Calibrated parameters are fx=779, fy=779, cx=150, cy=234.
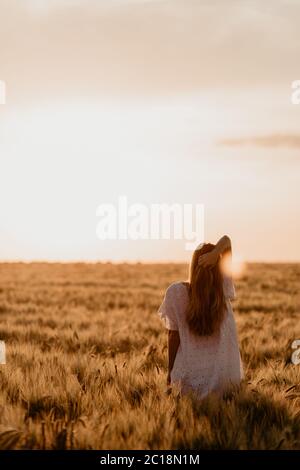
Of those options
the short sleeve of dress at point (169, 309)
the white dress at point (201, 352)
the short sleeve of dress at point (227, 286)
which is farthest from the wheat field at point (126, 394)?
the short sleeve of dress at point (227, 286)

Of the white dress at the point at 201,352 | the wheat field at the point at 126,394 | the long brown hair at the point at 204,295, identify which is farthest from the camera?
the white dress at the point at 201,352

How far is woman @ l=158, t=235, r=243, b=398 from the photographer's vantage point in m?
6.17

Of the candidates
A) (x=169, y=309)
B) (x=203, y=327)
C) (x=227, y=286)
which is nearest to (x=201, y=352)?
A: (x=203, y=327)

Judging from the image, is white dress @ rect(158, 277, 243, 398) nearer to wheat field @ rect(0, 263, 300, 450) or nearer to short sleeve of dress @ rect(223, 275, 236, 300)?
short sleeve of dress @ rect(223, 275, 236, 300)

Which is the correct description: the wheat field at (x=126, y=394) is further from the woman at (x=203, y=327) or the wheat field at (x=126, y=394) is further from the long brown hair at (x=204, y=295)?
the long brown hair at (x=204, y=295)

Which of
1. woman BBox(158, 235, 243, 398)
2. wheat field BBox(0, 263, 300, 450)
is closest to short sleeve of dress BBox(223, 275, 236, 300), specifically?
woman BBox(158, 235, 243, 398)

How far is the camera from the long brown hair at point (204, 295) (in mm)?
6152

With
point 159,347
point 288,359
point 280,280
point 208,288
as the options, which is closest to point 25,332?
point 159,347

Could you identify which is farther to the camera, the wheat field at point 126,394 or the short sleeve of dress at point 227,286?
the short sleeve of dress at point 227,286

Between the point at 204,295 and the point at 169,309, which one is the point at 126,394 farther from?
the point at 204,295

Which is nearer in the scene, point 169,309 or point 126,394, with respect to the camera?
point 126,394

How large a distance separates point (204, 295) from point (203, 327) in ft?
0.94

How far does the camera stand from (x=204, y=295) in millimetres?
6164
